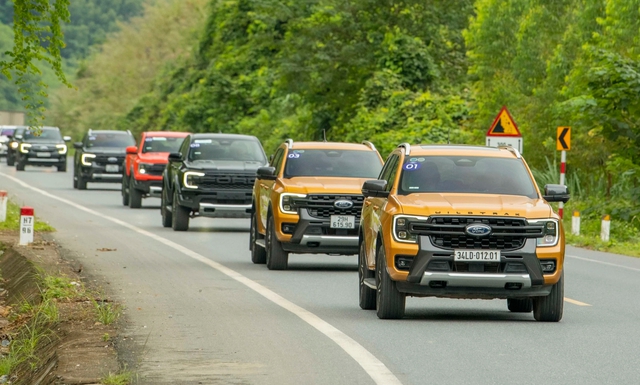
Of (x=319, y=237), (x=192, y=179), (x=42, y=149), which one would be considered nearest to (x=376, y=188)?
(x=319, y=237)

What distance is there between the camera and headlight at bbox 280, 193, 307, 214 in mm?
18781

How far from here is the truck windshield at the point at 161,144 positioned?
36625mm

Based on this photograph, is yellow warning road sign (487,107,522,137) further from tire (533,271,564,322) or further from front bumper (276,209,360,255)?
tire (533,271,564,322)

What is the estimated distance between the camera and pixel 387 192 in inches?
537

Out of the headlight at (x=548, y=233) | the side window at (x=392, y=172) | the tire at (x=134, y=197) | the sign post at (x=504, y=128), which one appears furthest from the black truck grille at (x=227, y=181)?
the headlight at (x=548, y=233)

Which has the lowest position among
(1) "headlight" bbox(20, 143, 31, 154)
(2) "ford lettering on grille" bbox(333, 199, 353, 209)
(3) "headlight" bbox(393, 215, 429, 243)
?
(1) "headlight" bbox(20, 143, 31, 154)

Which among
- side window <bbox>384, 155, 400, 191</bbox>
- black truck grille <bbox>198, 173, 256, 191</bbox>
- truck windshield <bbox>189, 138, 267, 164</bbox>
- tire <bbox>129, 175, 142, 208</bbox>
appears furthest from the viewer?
tire <bbox>129, 175, 142, 208</bbox>

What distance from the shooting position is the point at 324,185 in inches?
748

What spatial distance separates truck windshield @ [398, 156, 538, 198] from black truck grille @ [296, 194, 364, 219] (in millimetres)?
4756

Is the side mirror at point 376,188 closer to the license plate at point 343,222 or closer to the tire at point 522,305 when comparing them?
the tire at point 522,305

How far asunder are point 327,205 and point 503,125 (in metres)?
12.6

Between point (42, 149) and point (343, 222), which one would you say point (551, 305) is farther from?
point (42, 149)

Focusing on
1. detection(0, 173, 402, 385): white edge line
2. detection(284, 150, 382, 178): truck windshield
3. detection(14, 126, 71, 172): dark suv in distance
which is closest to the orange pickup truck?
detection(0, 173, 402, 385): white edge line

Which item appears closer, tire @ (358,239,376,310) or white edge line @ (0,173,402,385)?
white edge line @ (0,173,402,385)
